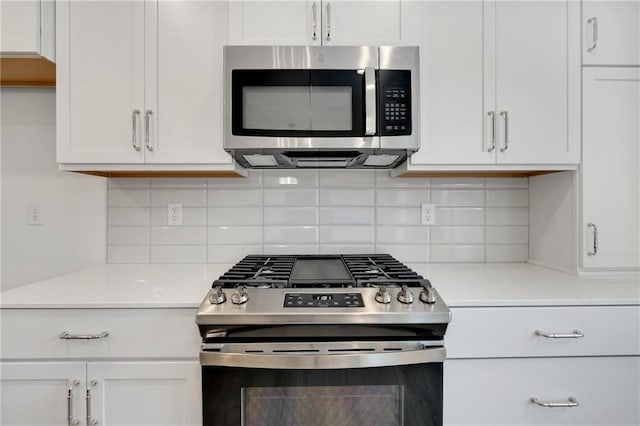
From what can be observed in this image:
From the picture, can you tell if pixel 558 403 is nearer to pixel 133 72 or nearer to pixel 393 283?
pixel 393 283

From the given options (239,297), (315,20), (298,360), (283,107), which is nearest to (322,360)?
(298,360)

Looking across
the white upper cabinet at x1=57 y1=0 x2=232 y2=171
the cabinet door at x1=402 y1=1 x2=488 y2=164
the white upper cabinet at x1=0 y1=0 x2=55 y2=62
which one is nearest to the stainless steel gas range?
the cabinet door at x1=402 y1=1 x2=488 y2=164

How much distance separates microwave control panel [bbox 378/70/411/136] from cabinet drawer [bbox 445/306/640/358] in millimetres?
701

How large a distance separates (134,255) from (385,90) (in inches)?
56.6

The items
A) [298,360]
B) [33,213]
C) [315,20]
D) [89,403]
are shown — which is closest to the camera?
[298,360]

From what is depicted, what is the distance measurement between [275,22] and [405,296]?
1.18 meters

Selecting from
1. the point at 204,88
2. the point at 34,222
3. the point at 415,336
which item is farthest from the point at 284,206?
the point at 34,222

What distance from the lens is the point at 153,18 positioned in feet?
5.08

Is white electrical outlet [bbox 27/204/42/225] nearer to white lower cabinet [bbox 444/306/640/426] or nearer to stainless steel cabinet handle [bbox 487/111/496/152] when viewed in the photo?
white lower cabinet [bbox 444/306/640/426]

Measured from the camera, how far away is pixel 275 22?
154 cm

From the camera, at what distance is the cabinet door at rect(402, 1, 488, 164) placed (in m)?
1.57

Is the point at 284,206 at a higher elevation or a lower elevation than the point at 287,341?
higher

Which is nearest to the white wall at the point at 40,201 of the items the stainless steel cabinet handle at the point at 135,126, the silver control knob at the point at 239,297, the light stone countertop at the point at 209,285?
the light stone countertop at the point at 209,285

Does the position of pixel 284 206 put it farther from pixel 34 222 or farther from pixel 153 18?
pixel 34 222
